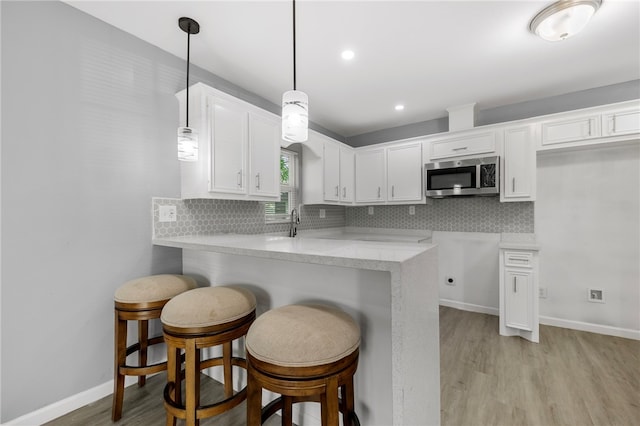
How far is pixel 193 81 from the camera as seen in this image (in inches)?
94.7

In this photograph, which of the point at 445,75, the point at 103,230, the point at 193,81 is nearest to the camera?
the point at 103,230

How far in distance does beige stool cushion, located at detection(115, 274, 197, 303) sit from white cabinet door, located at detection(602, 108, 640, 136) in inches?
159

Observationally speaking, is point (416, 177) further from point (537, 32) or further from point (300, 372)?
point (300, 372)

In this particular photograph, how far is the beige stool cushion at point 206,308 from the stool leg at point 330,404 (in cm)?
63

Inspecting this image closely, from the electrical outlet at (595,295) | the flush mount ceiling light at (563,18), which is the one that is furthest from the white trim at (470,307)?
the flush mount ceiling light at (563,18)

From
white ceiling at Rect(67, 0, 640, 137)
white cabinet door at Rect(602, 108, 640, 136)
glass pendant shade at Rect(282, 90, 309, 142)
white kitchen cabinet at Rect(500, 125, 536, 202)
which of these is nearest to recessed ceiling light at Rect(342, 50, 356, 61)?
white ceiling at Rect(67, 0, 640, 137)

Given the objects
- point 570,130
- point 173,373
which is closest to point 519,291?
point 570,130

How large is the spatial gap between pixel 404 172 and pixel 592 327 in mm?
2684

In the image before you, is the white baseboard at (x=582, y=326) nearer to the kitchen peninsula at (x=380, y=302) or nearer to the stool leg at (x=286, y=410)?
the kitchen peninsula at (x=380, y=302)

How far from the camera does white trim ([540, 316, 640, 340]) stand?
8.96ft

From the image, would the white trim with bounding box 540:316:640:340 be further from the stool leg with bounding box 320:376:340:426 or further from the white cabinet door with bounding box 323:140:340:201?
the stool leg with bounding box 320:376:340:426

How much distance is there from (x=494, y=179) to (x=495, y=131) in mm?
578

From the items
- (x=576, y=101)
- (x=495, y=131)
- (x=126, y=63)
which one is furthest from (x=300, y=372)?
(x=576, y=101)

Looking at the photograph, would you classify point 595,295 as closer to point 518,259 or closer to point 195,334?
point 518,259
